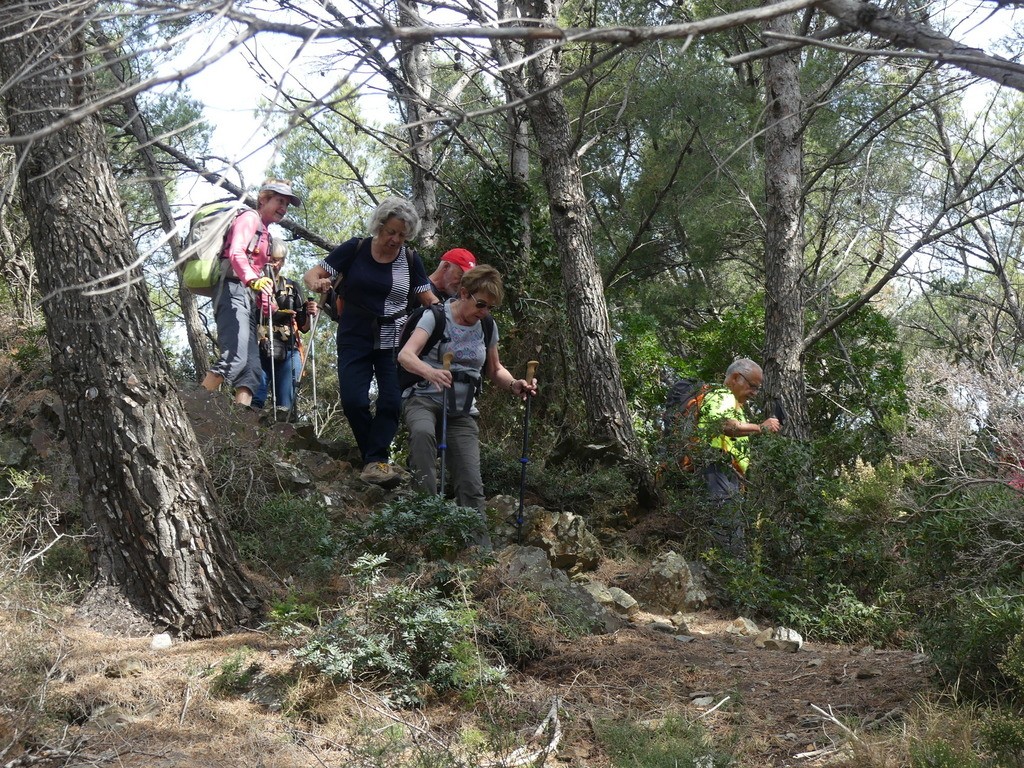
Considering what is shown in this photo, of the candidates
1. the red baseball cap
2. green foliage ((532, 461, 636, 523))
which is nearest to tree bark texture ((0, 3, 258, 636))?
the red baseball cap

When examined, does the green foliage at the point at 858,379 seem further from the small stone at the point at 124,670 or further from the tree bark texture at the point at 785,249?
the small stone at the point at 124,670

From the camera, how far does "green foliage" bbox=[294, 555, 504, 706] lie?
472cm

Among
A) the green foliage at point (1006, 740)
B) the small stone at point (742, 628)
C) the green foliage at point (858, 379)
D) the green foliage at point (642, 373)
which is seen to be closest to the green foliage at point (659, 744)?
the green foliage at point (1006, 740)

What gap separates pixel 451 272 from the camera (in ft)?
25.0

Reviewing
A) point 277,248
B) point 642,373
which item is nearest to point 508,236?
point 642,373

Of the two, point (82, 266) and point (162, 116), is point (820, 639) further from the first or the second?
point (162, 116)

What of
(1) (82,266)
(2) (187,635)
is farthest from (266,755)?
(1) (82,266)

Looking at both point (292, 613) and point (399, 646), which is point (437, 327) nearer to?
point (292, 613)

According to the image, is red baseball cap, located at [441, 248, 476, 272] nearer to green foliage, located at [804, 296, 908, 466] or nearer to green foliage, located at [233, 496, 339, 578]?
green foliage, located at [233, 496, 339, 578]

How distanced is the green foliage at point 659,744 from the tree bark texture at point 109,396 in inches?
89.4

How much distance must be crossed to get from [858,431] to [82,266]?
26.5 feet

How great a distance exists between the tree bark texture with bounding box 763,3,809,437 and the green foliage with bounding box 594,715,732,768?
474cm

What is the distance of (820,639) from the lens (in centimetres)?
655

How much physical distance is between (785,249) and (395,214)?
3.83 metres
